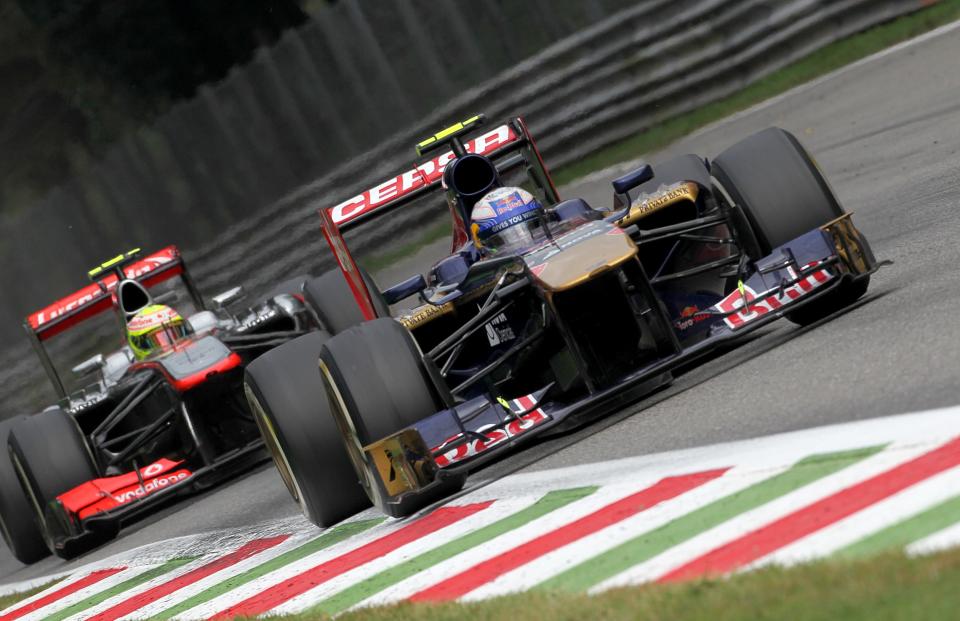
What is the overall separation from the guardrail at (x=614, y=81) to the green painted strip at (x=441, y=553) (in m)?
11.7

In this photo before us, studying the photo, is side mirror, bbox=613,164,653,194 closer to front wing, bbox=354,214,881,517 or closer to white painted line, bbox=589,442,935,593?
front wing, bbox=354,214,881,517

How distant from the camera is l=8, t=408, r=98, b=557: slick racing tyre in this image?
12.2m

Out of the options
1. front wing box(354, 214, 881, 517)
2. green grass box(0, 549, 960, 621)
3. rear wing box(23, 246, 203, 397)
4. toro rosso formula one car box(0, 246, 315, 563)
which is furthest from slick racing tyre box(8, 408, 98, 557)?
green grass box(0, 549, 960, 621)

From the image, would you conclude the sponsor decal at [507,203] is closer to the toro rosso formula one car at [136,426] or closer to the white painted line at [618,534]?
the white painted line at [618,534]

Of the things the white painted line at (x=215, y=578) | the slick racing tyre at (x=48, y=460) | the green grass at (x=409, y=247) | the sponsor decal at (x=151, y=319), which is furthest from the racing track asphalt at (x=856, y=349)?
the green grass at (x=409, y=247)

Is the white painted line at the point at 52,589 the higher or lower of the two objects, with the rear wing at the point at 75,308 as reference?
lower

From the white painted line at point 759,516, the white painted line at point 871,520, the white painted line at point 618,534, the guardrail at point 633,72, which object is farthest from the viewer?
the guardrail at point 633,72

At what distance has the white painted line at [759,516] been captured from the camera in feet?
16.2

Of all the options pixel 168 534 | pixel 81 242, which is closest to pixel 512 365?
pixel 168 534

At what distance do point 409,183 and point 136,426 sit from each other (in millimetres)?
4815

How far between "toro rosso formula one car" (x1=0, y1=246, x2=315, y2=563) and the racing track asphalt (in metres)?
0.28

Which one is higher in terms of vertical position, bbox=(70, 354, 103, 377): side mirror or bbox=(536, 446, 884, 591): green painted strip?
bbox=(70, 354, 103, 377): side mirror

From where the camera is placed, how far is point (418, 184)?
1012 cm

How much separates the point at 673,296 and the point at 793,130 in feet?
25.1
